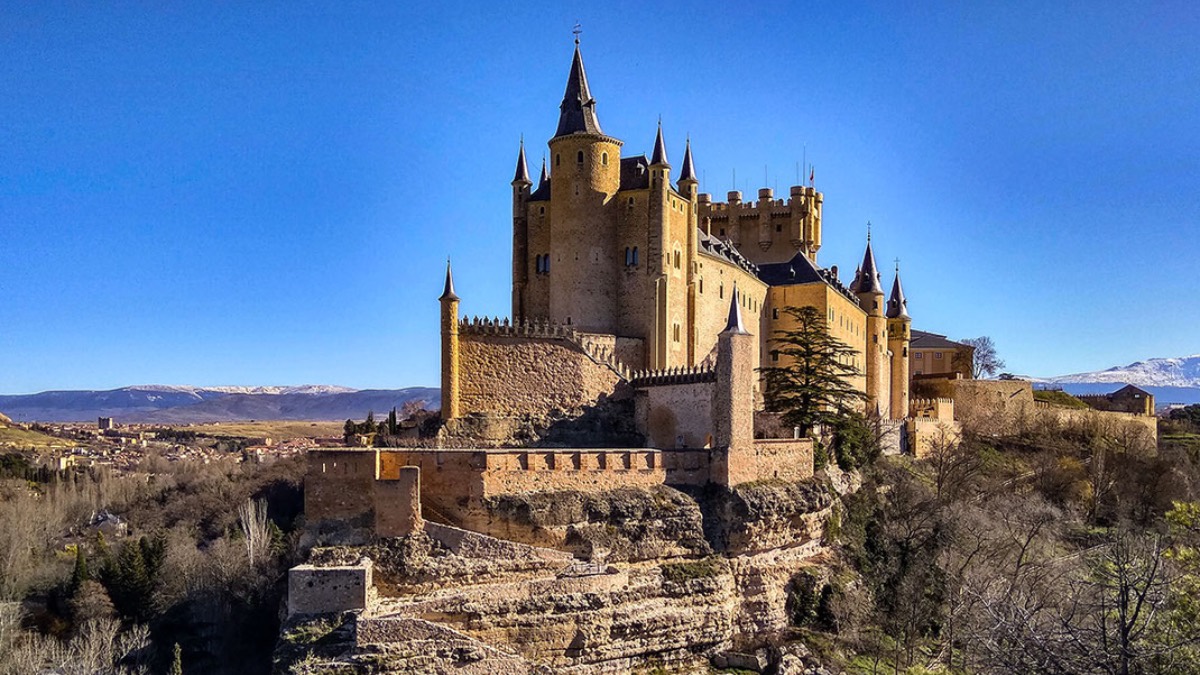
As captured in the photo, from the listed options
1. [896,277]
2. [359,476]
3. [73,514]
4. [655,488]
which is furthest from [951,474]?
[73,514]

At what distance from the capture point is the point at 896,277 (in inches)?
2751

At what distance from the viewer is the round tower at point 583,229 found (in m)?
45.5

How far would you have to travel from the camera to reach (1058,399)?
83.3 meters

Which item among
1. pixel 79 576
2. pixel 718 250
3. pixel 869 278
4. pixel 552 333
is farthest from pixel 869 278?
pixel 79 576

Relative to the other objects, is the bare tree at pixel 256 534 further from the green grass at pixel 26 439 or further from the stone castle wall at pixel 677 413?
the green grass at pixel 26 439

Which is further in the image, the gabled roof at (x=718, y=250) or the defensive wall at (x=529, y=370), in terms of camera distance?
the gabled roof at (x=718, y=250)

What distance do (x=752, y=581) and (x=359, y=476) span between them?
1528 cm

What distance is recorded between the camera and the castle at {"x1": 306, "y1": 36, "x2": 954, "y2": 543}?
3291cm

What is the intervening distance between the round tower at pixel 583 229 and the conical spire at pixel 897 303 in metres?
30.5

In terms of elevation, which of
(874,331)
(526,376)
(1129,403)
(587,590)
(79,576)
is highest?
(874,331)

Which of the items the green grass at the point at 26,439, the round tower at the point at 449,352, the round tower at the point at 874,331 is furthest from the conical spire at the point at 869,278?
the green grass at the point at 26,439

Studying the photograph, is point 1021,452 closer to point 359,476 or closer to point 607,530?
point 607,530

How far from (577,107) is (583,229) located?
18.0 feet

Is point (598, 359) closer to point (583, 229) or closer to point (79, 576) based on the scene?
point (583, 229)
